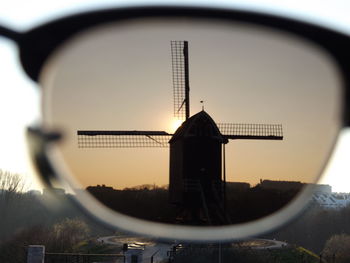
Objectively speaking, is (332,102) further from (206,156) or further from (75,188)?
(206,156)

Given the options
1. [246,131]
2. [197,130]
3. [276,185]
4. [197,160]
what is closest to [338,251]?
[197,160]

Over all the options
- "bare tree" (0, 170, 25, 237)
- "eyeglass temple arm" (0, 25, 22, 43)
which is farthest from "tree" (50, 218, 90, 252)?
"eyeglass temple arm" (0, 25, 22, 43)

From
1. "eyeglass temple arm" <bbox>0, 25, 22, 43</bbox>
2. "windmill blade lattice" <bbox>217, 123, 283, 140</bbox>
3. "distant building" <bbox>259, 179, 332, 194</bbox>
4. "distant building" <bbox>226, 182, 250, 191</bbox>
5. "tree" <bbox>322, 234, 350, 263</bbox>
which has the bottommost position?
"tree" <bbox>322, 234, 350, 263</bbox>

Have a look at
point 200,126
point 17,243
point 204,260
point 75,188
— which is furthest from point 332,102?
point 17,243

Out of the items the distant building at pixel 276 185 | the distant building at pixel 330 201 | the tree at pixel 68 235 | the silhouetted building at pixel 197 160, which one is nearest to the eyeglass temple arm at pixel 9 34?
the distant building at pixel 276 185

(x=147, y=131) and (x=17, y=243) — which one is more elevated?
(x=147, y=131)

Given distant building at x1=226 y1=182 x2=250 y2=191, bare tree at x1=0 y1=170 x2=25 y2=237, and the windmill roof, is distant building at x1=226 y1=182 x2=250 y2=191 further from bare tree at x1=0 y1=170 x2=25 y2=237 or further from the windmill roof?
bare tree at x1=0 y1=170 x2=25 y2=237
